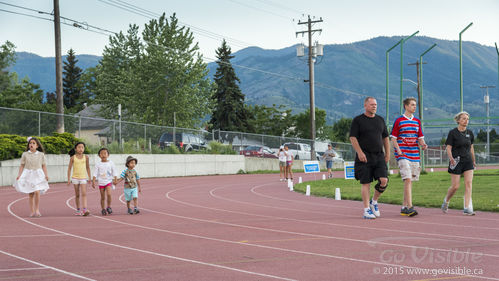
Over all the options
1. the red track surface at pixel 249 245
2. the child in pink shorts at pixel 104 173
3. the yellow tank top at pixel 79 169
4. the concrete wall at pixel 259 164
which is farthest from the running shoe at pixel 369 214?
the concrete wall at pixel 259 164

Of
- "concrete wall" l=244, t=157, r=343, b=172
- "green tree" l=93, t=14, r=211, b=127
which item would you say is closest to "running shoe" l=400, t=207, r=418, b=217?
"concrete wall" l=244, t=157, r=343, b=172

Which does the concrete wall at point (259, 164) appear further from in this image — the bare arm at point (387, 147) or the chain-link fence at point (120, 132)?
the bare arm at point (387, 147)

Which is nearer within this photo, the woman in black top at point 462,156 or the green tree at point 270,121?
the woman in black top at point 462,156

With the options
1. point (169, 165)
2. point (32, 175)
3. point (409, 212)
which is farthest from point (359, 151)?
point (169, 165)

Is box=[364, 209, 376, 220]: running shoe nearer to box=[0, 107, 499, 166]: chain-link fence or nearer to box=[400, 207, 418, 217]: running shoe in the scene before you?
box=[400, 207, 418, 217]: running shoe

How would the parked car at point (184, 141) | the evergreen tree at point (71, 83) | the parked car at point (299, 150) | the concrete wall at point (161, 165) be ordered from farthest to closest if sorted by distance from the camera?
the evergreen tree at point (71, 83), the parked car at point (299, 150), the parked car at point (184, 141), the concrete wall at point (161, 165)

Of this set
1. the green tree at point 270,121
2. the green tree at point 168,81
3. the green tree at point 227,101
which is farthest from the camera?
the green tree at point 270,121

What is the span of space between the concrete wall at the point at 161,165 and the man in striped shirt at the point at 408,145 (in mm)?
18498

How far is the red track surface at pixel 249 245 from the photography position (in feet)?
22.5

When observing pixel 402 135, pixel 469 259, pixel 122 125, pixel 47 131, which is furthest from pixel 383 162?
pixel 122 125

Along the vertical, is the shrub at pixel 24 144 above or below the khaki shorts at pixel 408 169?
above

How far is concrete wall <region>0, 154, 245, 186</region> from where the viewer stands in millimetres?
26656

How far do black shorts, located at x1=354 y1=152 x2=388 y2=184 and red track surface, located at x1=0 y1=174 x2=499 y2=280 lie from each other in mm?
864

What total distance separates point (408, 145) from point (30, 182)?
27.1 feet
